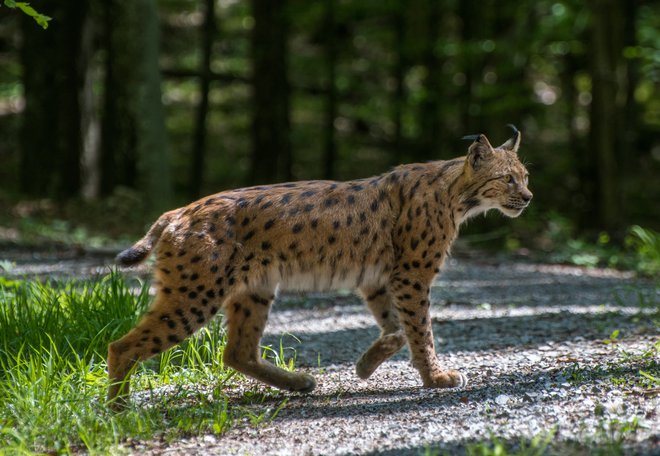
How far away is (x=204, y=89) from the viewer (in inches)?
789

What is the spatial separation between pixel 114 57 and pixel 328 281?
13839mm

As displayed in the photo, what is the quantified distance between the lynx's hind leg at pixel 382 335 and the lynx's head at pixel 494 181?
89 centimetres

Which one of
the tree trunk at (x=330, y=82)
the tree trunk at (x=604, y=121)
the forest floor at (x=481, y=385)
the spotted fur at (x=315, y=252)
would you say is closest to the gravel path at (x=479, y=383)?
the forest floor at (x=481, y=385)

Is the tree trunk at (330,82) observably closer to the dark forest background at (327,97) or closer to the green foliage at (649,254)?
the dark forest background at (327,97)

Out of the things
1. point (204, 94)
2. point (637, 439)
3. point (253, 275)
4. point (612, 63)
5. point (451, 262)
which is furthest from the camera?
point (204, 94)

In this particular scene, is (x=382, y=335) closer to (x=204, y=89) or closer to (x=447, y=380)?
(x=447, y=380)

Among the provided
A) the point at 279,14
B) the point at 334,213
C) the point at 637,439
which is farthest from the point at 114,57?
the point at 637,439

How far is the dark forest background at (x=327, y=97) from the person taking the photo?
15.5m

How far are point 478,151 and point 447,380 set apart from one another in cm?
161

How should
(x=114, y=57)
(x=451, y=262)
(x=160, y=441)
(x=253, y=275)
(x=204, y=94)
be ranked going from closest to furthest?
(x=160, y=441) → (x=253, y=275) → (x=451, y=262) → (x=114, y=57) → (x=204, y=94)

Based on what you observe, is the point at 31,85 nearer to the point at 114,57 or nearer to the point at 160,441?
the point at 114,57

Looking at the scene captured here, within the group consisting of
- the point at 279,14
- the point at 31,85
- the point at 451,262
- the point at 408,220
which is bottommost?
the point at 451,262

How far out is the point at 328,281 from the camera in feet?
19.3

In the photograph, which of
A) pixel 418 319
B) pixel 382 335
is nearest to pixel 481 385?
pixel 418 319
